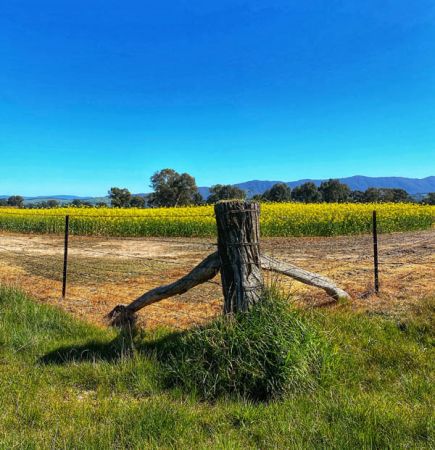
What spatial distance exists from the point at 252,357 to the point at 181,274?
606 centimetres

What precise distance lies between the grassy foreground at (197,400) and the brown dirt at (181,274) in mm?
959

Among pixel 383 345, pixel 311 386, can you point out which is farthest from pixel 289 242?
pixel 311 386

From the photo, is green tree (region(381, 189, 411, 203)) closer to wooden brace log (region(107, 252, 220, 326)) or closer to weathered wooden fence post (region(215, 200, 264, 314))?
wooden brace log (region(107, 252, 220, 326))

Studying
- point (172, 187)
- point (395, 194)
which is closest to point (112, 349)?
point (172, 187)

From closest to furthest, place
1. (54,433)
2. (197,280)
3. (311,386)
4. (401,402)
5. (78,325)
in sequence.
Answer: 1. (54,433)
2. (401,402)
3. (311,386)
4. (197,280)
5. (78,325)

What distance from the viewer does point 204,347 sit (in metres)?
3.41

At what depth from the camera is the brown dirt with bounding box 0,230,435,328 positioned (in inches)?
230

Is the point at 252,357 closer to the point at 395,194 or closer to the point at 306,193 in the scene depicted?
the point at 395,194

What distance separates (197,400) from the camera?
308cm

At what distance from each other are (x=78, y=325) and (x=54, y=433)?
2.45 meters

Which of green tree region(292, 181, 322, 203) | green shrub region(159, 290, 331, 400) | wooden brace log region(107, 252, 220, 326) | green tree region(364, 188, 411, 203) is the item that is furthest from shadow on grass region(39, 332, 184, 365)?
→ green tree region(292, 181, 322, 203)

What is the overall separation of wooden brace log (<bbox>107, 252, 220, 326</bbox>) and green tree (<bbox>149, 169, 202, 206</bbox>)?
67950mm

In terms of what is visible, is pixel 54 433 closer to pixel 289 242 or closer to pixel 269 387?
pixel 269 387

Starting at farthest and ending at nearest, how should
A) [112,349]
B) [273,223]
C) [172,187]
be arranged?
1. [172,187]
2. [273,223]
3. [112,349]
